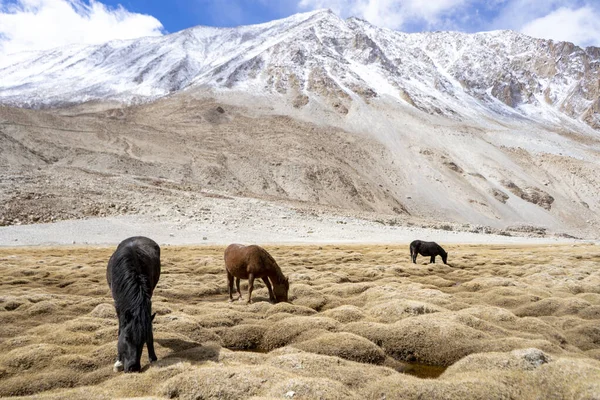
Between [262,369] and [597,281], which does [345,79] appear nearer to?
[597,281]

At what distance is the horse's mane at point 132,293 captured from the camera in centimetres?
833

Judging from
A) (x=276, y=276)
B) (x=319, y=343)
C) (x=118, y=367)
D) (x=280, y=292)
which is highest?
(x=276, y=276)

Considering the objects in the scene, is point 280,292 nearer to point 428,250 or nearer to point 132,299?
point 132,299

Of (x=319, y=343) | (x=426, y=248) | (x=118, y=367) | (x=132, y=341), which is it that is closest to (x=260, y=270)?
(x=319, y=343)

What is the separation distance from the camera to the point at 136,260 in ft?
32.6

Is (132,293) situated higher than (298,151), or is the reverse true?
(298,151)

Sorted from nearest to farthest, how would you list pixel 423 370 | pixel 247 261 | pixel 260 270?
pixel 423 370 → pixel 260 270 → pixel 247 261

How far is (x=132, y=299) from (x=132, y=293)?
157 mm

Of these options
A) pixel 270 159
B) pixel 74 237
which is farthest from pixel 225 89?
pixel 74 237

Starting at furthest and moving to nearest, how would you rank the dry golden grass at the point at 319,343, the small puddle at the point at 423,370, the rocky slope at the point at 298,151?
the rocky slope at the point at 298,151 → the small puddle at the point at 423,370 → the dry golden grass at the point at 319,343

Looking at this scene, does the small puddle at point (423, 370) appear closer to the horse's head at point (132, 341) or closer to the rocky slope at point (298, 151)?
the horse's head at point (132, 341)

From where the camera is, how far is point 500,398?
7.04m

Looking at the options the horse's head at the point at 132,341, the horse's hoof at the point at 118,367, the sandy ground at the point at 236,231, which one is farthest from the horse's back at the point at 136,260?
the sandy ground at the point at 236,231

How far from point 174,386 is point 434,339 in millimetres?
6564
